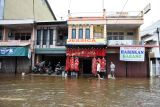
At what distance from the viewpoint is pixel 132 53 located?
1109 inches

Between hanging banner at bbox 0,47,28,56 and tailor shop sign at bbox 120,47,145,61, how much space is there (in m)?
10.9

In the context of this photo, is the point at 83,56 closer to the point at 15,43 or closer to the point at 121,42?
the point at 121,42

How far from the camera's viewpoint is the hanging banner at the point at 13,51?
30.0m

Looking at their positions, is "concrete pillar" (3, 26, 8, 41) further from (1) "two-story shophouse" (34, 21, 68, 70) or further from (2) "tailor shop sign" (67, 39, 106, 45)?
(2) "tailor shop sign" (67, 39, 106, 45)

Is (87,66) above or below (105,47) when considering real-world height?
below

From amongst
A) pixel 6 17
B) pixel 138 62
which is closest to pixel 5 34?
pixel 6 17

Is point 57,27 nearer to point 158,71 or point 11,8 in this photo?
point 11,8

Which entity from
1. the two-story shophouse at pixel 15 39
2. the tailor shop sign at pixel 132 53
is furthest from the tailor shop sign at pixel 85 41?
the two-story shophouse at pixel 15 39

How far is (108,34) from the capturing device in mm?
32188

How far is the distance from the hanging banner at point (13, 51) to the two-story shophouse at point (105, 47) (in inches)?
198

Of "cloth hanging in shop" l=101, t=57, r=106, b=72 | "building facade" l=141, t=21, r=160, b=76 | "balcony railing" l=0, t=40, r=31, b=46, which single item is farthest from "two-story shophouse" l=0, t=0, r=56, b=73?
"building facade" l=141, t=21, r=160, b=76

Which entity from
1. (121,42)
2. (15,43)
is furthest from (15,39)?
(121,42)

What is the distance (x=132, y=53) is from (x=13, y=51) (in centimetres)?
1335

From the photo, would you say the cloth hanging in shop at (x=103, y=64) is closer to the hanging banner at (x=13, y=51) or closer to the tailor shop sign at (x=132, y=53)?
the tailor shop sign at (x=132, y=53)
